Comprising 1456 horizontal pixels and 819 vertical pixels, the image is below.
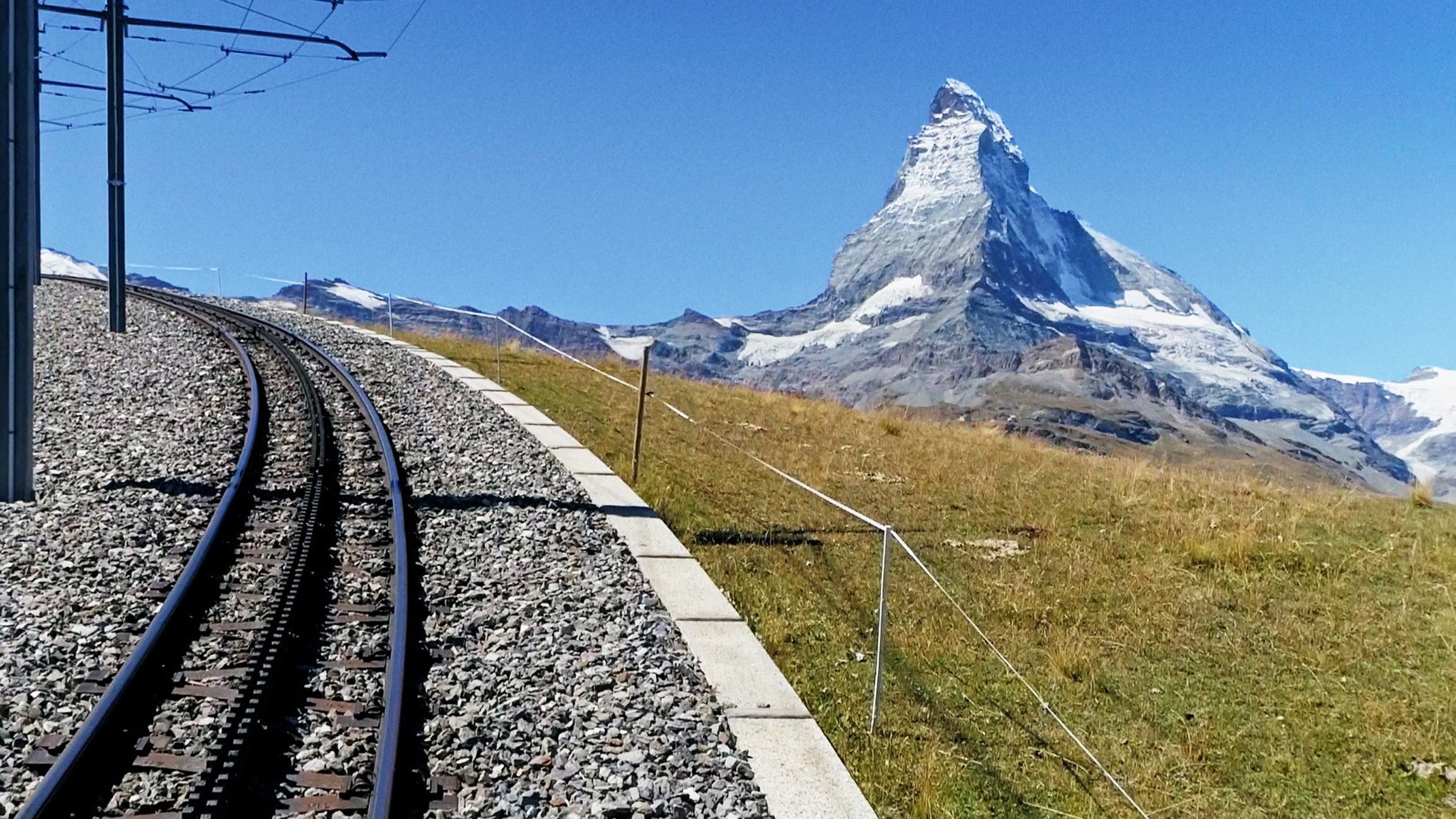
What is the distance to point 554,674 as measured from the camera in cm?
620

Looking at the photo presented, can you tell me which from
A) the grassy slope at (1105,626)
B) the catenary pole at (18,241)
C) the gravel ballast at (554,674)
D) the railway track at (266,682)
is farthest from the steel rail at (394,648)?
the catenary pole at (18,241)

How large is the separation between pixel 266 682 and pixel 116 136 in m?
17.0

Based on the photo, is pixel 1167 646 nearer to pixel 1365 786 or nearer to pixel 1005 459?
pixel 1365 786

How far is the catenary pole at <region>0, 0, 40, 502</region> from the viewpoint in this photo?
887cm

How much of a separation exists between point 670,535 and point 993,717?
3730mm

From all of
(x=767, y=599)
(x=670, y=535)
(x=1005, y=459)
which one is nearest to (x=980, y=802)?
(x=767, y=599)

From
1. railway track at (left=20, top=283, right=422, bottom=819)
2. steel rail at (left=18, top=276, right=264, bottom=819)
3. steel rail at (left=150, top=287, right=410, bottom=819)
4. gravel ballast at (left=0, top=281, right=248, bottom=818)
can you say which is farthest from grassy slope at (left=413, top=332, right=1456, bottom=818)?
gravel ballast at (left=0, top=281, right=248, bottom=818)

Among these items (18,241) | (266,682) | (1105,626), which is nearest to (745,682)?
(266,682)

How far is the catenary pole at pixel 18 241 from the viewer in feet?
29.1

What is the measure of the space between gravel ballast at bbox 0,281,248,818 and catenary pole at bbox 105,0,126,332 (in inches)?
80.9

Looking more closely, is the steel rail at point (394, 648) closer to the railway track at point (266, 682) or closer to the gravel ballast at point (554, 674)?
the railway track at point (266, 682)

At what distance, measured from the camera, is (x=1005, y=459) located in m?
16.1

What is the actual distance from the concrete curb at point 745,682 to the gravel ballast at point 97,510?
3.16 meters

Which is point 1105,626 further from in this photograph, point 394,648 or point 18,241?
point 18,241
